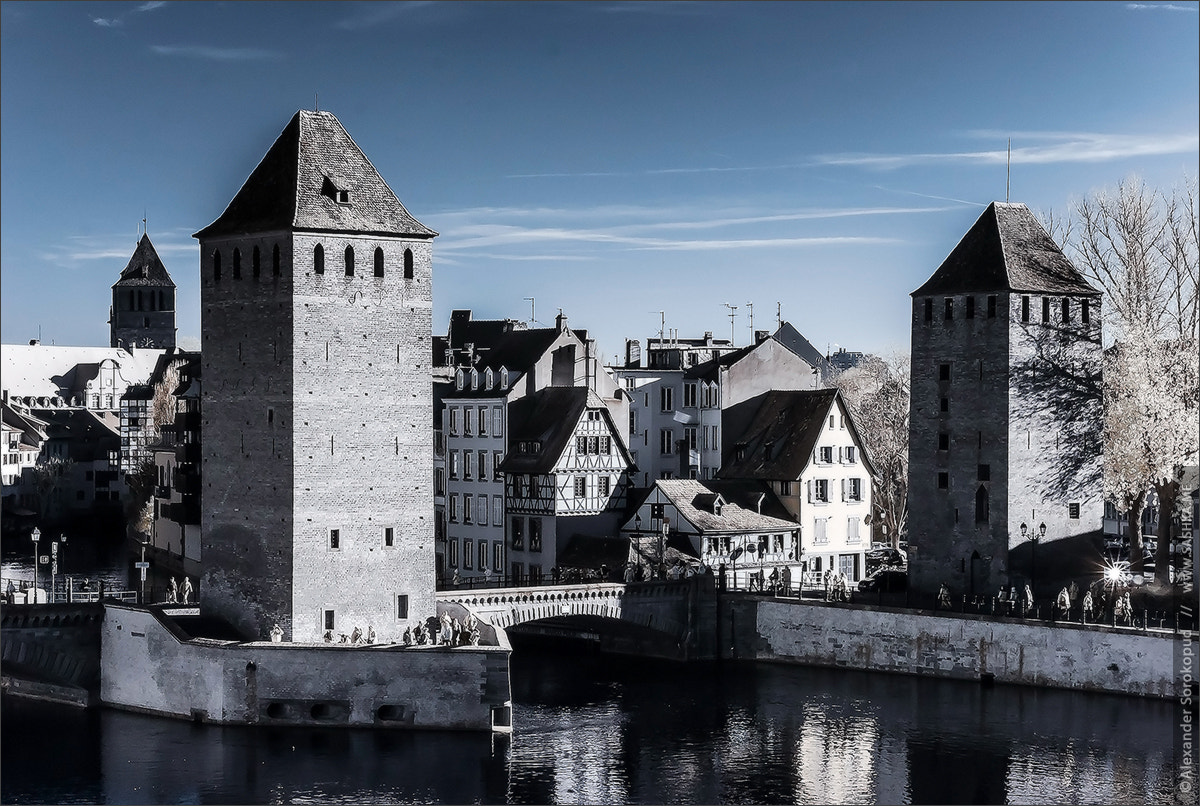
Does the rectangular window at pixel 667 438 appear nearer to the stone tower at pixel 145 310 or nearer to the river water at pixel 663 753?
the river water at pixel 663 753

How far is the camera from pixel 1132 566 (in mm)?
59844

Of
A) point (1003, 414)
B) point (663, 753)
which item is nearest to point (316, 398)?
point (663, 753)

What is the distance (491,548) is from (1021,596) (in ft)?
65.8

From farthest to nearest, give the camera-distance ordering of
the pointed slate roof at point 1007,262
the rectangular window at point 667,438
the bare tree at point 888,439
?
the bare tree at point 888,439 → the rectangular window at point 667,438 → the pointed slate roof at point 1007,262

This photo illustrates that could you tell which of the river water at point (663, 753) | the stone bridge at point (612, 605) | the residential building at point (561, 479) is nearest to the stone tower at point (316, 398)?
the stone bridge at point (612, 605)

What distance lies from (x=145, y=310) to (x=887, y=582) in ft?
347

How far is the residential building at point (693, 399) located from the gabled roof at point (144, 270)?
284ft

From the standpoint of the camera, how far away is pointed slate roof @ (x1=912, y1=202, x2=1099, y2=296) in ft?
197

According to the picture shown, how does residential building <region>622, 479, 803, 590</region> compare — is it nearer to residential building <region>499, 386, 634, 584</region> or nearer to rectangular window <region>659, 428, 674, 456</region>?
residential building <region>499, 386, 634, 584</region>

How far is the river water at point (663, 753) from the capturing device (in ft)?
139

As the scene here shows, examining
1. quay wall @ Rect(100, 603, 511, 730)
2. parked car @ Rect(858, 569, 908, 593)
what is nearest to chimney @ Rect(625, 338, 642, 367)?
parked car @ Rect(858, 569, 908, 593)

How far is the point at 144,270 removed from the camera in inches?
6127

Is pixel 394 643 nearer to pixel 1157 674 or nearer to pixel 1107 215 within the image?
pixel 1157 674

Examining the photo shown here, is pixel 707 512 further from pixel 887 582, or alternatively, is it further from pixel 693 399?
pixel 693 399
